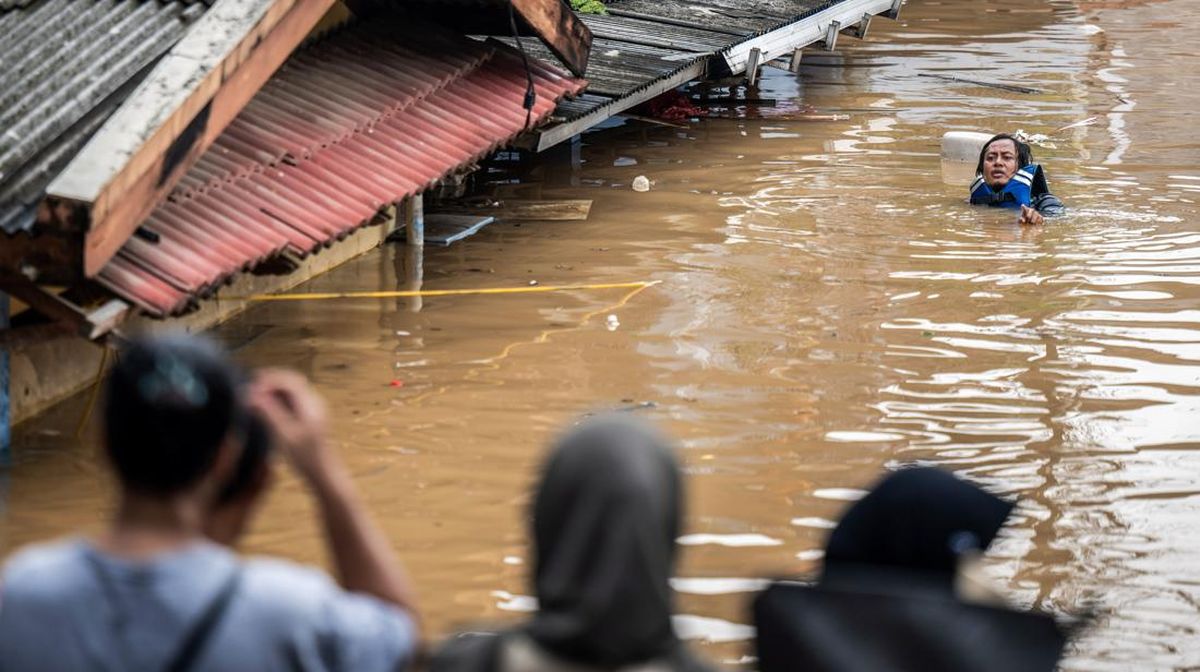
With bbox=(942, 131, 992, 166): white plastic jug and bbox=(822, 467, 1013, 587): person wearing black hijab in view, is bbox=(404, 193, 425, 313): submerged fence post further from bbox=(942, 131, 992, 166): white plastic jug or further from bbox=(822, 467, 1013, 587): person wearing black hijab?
bbox=(822, 467, 1013, 587): person wearing black hijab

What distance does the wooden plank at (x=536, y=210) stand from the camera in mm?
13773

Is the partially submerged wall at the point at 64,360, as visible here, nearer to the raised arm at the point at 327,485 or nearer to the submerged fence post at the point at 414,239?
the submerged fence post at the point at 414,239

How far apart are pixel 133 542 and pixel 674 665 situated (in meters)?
0.91

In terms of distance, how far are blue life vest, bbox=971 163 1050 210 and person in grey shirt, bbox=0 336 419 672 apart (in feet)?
38.3

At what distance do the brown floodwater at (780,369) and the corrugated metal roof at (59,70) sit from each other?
1.43 meters

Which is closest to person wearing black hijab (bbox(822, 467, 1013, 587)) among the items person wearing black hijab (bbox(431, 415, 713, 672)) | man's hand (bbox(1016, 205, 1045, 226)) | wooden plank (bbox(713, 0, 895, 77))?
person wearing black hijab (bbox(431, 415, 713, 672))

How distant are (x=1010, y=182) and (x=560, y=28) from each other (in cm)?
437

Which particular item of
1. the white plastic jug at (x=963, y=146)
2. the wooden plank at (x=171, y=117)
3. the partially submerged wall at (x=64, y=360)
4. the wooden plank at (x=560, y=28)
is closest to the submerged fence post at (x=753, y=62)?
the white plastic jug at (x=963, y=146)

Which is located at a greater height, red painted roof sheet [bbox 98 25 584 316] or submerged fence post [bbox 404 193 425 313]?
red painted roof sheet [bbox 98 25 584 316]

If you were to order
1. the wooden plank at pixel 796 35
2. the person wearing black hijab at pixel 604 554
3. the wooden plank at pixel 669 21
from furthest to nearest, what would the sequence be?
the wooden plank at pixel 669 21
the wooden plank at pixel 796 35
the person wearing black hijab at pixel 604 554

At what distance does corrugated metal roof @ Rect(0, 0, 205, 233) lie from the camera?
7570 mm

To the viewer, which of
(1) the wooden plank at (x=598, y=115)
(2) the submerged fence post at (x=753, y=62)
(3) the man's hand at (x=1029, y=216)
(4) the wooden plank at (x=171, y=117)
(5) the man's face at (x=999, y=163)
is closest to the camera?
(4) the wooden plank at (x=171, y=117)

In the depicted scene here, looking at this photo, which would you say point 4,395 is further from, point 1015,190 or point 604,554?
point 1015,190

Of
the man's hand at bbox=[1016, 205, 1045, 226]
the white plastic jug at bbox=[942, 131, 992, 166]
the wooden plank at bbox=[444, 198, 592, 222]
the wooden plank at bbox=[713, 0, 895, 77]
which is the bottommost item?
the man's hand at bbox=[1016, 205, 1045, 226]
